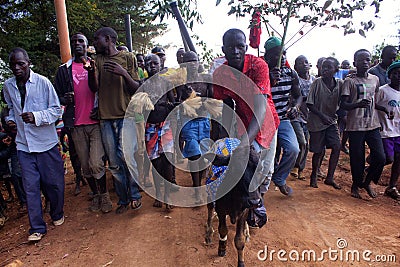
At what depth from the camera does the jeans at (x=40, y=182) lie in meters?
3.80

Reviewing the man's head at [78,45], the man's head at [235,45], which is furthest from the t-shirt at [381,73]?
the man's head at [78,45]

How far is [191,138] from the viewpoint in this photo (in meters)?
4.52

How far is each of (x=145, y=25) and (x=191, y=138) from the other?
11322mm

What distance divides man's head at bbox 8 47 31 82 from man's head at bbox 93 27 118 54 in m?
0.92

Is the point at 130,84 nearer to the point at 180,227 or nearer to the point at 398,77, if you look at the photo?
the point at 180,227

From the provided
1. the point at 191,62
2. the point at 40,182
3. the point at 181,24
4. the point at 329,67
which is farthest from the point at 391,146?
the point at 40,182

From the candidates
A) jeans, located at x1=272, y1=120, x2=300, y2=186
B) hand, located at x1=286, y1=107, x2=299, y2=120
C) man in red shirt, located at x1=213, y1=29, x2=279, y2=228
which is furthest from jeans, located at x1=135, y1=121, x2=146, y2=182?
hand, located at x1=286, y1=107, x2=299, y2=120

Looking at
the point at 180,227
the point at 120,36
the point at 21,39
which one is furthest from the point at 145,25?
the point at 180,227

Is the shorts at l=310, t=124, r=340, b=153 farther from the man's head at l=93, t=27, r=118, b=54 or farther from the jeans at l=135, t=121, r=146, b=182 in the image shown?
the man's head at l=93, t=27, r=118, b=54

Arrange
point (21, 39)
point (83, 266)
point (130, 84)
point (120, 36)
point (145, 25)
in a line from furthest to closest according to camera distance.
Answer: point (145, 25) → point (120, 36) → point (21, 39) → point (130, 84) → point (83, 266)

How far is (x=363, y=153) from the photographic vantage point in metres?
4.93

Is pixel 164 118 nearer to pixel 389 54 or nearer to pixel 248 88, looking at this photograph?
pixel 248 88

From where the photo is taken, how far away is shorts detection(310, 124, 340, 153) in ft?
17.1

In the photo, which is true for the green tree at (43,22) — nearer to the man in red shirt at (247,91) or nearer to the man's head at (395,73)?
the man in red shirt at (247,91)
